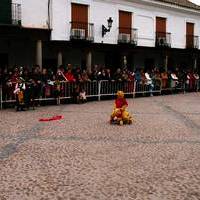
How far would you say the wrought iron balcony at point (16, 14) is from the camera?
2370 centimetres

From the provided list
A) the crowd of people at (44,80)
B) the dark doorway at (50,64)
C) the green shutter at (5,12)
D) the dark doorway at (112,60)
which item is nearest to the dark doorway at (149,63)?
the dark doorway at (112,60)

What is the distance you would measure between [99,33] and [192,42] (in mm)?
10639

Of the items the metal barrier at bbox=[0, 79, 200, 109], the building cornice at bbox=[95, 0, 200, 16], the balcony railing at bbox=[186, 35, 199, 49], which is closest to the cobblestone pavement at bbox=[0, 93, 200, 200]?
the metal barrier at bbox=[0, 79, 200, 109]

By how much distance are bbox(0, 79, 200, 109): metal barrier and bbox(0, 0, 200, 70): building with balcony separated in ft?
11.6

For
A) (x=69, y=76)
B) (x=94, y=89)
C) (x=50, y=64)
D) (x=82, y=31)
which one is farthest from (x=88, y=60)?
(x=69, y=76)

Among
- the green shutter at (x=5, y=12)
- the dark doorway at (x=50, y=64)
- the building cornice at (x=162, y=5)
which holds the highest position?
the building cornice at (x=162, y=5)

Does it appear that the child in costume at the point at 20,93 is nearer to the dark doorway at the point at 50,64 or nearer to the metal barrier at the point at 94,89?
the metal barrier at the point at 94,89

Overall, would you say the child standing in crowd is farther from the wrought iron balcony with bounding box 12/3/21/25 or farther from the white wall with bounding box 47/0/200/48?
the white wall with bounding box 47/0/200/48

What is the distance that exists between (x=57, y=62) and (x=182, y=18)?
12.4 metres

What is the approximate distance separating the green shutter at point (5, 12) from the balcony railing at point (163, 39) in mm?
12304

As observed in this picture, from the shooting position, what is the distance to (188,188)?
23.5 feet

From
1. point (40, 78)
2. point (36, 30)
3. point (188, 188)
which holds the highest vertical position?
point (36, 30)

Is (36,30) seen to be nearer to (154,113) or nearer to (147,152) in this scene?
(154,113)

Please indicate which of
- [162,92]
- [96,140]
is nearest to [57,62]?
[162,92]
